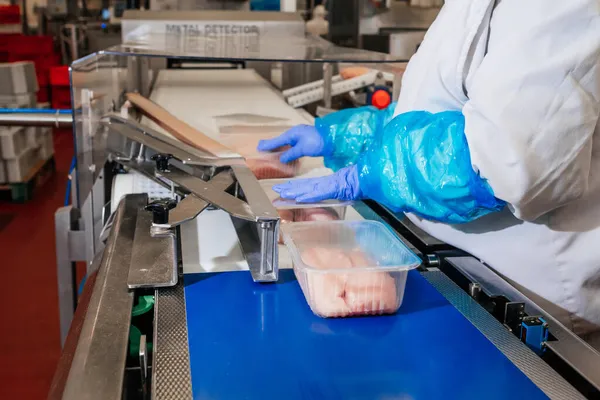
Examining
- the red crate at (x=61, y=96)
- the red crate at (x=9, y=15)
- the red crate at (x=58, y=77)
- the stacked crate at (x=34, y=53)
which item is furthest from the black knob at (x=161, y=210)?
the red crate at (x=9, y=15)

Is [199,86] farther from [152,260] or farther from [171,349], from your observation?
[171,349]

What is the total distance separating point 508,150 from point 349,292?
0.31 metres

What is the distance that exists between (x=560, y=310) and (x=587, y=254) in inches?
5.1

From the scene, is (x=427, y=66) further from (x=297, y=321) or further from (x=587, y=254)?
(x=297, y=321)

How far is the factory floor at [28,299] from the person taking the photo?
2.40 meters

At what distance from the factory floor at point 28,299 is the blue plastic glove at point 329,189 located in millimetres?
1641

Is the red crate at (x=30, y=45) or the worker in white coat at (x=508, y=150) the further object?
the red crate at (x=30, y=45)

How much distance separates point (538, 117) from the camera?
2.83ft

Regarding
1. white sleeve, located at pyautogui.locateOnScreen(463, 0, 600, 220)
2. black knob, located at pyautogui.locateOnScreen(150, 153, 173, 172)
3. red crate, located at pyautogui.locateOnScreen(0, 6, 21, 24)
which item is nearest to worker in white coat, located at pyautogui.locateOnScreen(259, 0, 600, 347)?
white sleeve, located at pyautogui.locateOnScreen(463, 0, 600, 220)

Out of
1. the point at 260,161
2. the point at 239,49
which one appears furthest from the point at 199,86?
the point at 260,161

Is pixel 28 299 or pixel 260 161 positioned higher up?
pixel 260 161

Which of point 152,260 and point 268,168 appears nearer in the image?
point 152,260

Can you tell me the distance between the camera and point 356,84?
244cm

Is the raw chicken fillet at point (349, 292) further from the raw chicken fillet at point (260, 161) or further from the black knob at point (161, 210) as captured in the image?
the raw chicken fillet at point (260, 161)
